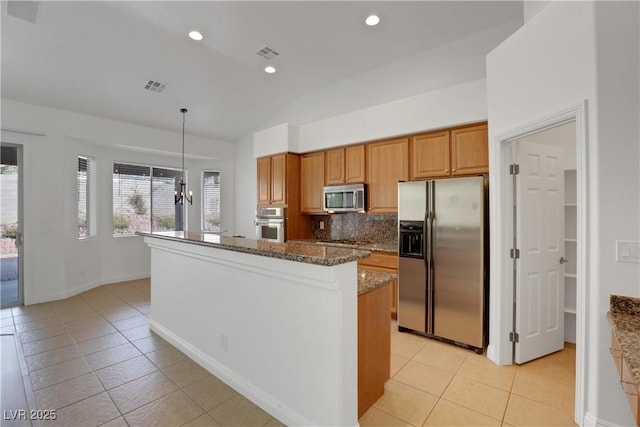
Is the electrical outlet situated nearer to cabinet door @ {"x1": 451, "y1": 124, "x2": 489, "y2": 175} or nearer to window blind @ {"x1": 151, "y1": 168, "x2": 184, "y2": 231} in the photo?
cabinet door @ {"x1": 451, "y1": 124, "x2": 489, "y2": 175}

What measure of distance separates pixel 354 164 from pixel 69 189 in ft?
14.9

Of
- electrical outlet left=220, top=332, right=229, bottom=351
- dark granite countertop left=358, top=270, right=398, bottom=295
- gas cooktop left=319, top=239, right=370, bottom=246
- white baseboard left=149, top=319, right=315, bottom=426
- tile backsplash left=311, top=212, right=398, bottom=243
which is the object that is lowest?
white baseboard left=149, top=319, right=315, bottom=426

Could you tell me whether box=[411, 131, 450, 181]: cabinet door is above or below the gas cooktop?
above

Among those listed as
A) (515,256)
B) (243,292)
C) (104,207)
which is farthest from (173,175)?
(515,256)

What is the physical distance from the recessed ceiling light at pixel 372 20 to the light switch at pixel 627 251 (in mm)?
3063

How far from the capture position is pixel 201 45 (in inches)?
147

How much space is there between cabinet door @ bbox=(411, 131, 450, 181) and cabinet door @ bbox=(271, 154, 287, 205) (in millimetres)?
2112

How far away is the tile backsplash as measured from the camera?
436cm

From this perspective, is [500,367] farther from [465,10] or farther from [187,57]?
[187,57]

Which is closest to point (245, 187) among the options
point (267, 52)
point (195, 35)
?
point (267, 52)

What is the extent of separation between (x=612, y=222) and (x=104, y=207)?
681cm

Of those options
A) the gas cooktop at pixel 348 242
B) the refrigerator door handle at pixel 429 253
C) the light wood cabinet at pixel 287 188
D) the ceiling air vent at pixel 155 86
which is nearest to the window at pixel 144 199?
the ceiling air vent at pixel 155 86

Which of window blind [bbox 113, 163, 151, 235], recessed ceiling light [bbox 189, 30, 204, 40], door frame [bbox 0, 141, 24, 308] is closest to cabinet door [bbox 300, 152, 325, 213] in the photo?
recessed ceiling light [bbox 189, 30, 204, 40]

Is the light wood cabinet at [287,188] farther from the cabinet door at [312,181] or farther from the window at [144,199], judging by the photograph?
the window at [144,199]
